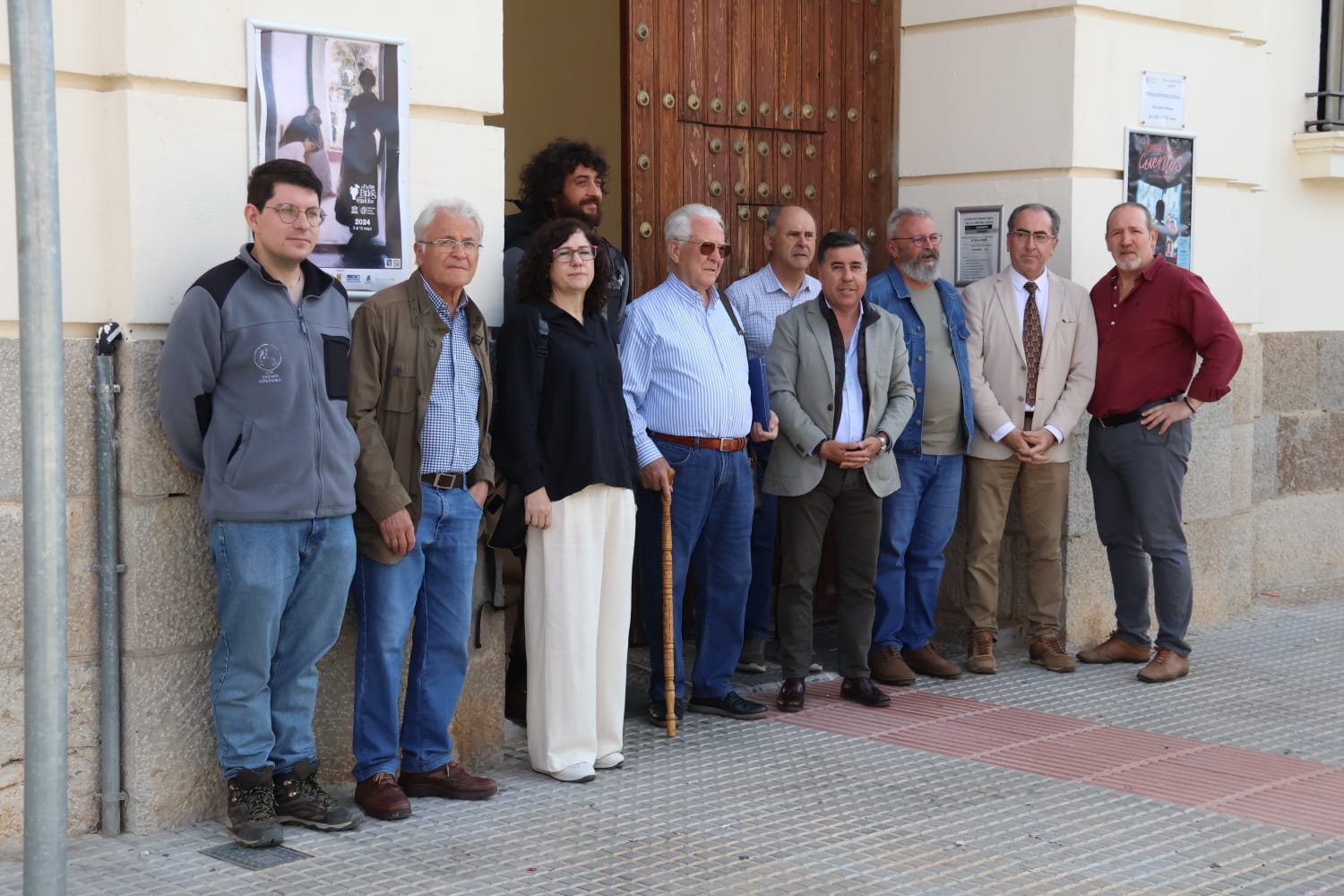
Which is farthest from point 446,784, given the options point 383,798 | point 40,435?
point 40,435

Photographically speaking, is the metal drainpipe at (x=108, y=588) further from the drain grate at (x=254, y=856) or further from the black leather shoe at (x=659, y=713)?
the black leather shoe at (x=659, y=713)

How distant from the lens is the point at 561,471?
17.2ft

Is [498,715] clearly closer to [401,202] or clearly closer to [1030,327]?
[401,202]

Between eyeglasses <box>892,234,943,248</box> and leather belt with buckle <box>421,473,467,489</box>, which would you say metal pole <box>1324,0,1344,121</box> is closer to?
eyeglasses <box>892,234,943,248</box>

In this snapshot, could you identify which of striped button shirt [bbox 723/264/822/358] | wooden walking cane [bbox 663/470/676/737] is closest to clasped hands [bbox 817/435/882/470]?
striped button shirt [bbox 723/264/822/358]

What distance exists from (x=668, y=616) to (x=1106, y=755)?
1.55 meters

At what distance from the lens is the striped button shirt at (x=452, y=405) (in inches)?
195

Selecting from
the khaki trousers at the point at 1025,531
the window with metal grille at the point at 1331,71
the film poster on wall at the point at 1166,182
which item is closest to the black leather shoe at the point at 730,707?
the khaki trousers at the point at 1025,531

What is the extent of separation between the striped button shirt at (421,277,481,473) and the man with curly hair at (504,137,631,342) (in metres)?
0.85

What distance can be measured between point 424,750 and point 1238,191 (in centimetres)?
502

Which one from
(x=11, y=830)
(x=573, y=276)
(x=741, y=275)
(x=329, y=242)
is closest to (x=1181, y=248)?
(x=741, y=275)

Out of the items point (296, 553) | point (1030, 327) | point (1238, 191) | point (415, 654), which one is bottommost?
point (415, 654)

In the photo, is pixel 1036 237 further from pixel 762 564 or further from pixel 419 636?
pixel 419 636

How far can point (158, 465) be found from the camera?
15.3 ft
